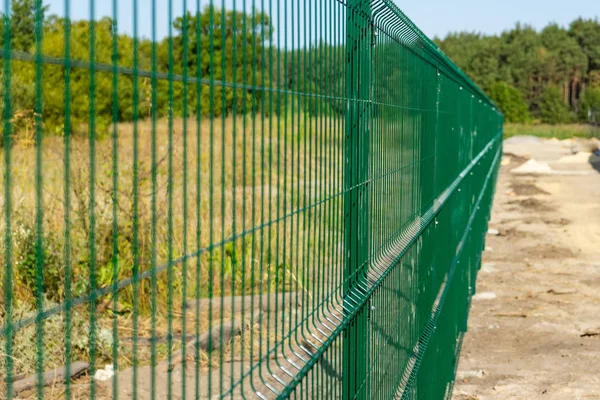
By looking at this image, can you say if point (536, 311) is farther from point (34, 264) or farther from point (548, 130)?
point (548, 130)

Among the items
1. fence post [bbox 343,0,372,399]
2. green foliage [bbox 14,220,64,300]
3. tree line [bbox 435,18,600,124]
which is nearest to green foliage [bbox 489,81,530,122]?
tree line [bbox 435,18,600,124]

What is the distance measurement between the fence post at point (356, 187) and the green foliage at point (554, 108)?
90.4m

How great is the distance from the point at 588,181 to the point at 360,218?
89.6 ft

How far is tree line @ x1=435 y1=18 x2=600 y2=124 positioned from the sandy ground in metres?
70.9

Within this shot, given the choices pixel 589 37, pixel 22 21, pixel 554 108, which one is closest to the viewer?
pixel 22 21

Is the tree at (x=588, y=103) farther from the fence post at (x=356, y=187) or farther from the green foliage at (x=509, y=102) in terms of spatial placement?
the fence post at (x=356, y=187)

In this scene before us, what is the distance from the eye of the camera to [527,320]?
9.53 m

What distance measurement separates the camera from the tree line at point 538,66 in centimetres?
9038

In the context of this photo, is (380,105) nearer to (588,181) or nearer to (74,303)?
(74,303)

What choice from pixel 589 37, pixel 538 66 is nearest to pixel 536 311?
pixel 538 66

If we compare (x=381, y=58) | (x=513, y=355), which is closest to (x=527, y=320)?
(x=513, y=355)

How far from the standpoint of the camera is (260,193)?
4293mm

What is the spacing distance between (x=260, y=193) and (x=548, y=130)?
79005 millimetres

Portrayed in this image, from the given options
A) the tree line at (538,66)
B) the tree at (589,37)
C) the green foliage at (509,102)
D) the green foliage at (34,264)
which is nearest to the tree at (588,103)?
the tree line at (538,66)
